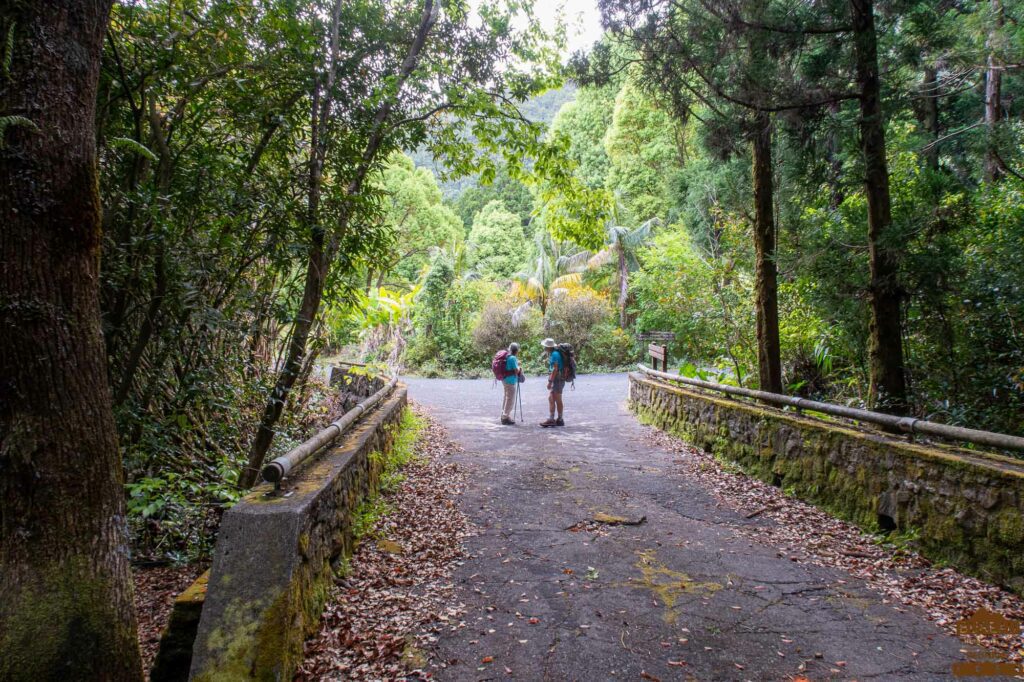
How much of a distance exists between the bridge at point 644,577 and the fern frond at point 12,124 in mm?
2134

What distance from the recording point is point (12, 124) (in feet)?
7.76

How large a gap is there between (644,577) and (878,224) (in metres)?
4.48

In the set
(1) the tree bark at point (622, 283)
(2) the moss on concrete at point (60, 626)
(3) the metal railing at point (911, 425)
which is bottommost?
(2) the moss on concrete at point (60, 626)

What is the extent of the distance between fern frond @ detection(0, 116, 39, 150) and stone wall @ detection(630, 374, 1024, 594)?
5909 millimetres

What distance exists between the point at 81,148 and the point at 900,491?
6.16 metres

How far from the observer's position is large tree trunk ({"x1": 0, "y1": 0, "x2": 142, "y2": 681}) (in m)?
2.43

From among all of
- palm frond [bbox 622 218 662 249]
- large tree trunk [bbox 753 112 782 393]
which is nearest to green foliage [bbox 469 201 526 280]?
palm frond [bbox 622 218 662 249]

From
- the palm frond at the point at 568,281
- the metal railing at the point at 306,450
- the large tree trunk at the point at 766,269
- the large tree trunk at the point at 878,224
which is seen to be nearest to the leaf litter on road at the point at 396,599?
the metal railing at the point at 306,450

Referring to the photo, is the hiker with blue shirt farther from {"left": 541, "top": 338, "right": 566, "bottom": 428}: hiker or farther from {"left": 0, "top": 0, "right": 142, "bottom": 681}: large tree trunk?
{"left": 0, "top": 0, "right": 142, "bottom": 681}: large tree trunk

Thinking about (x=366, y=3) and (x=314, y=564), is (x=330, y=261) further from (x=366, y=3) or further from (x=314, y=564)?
(x=366, y=3)

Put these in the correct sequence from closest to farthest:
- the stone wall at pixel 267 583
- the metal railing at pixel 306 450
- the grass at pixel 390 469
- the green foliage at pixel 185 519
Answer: the stone wall at pixel 267 583 → the metal railing at pixel 306 450 → the green foliage at pixel 185 519 → the grass at pixel 390 469

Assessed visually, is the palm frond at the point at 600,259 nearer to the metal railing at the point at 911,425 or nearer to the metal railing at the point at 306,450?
the metal railing at the point at 911,425

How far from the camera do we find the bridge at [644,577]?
3215 millimetres

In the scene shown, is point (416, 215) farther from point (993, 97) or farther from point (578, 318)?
point (993, 97)
